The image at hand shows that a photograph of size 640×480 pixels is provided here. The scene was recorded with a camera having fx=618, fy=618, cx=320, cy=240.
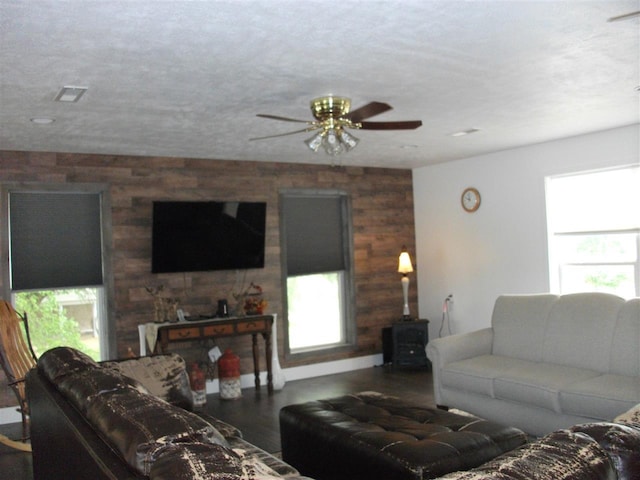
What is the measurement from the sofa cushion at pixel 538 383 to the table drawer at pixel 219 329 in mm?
2789

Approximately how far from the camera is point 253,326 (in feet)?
21.1

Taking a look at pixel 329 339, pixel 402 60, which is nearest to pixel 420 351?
pixel 329 339

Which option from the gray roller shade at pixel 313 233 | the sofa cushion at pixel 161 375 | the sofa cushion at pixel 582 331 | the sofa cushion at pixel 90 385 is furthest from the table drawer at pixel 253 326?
the sofa cushion at pixel 90 385

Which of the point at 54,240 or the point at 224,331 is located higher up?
the point at 54,240

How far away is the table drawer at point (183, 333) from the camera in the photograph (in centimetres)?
589

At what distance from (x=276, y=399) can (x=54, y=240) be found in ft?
8.70

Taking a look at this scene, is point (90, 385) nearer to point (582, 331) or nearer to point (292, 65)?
point (292, 65)

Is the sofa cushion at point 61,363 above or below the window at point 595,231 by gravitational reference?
below

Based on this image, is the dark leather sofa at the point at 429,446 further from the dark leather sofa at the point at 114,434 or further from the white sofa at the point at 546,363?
the white sofa at the point at 546,363

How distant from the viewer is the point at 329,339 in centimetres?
767

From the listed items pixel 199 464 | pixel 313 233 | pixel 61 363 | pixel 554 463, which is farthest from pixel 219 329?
pixel 554 463

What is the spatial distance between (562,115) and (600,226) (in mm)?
1616

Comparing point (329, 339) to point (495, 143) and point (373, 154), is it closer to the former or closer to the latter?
point (373, 154)

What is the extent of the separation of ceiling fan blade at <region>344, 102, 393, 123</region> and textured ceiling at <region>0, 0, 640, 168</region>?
0.57 feet
